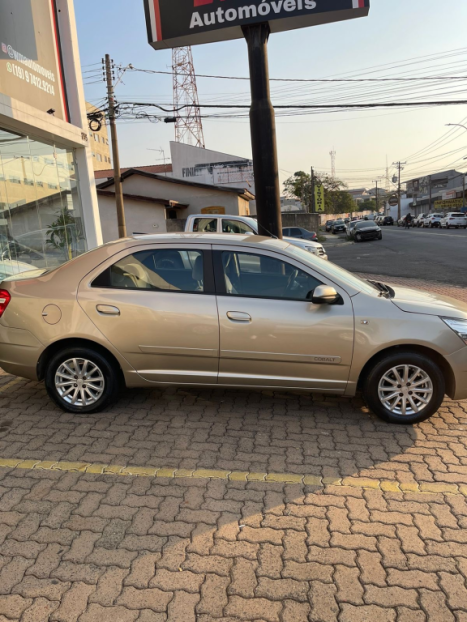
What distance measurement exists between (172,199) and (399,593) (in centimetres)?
2832

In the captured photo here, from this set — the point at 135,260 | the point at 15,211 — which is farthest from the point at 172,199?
the point at 135,260

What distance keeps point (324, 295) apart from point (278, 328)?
47 cm

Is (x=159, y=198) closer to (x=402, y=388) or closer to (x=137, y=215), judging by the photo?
(x=137, y=215)

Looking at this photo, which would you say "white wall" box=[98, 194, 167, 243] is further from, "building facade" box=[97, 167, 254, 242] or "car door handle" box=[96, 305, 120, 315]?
"car door handle" box=[96, 305, 120, 315]

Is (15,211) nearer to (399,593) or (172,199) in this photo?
(399,593)

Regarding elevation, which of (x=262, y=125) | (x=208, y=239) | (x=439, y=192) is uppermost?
(x=439, y=192)

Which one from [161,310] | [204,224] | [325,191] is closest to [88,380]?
[161,310]

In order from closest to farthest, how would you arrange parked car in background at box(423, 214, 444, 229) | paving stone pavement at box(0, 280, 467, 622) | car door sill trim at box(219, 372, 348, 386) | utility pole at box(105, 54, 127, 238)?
paving stone pavement at box(0, 280, 467, 622) < car door sill trim at box(219, 372, 348, 386) < utility pole at box(105, 54, 127, 238) < parked car in background at box(423, 214, 444, 229)

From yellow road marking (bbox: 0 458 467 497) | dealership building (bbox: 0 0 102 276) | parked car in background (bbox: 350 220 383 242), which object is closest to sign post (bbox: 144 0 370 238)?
dealership building (bbox: 0 0 102 276)

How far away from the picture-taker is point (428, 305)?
13.3ft

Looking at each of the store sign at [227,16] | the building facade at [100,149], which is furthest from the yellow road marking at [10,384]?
the building facade at [100,149]

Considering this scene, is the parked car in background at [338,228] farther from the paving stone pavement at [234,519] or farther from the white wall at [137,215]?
the paving stone pavement at [234,519]

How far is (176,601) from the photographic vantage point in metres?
2.25

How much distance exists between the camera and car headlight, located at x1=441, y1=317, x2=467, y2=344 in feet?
12.6
